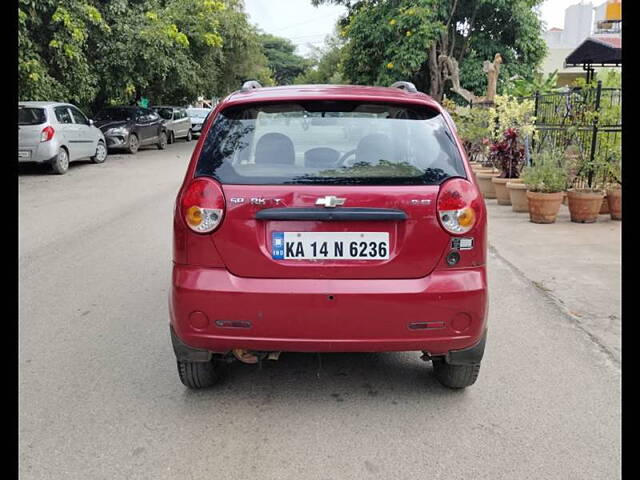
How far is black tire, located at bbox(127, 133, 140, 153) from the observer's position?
21.0 meters

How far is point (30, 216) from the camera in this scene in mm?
9695

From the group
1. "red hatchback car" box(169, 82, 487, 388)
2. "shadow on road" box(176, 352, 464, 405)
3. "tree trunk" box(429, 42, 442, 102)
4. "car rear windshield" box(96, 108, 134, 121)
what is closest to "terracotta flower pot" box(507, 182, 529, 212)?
"shadow on road" box(176, 352, 464, 405)

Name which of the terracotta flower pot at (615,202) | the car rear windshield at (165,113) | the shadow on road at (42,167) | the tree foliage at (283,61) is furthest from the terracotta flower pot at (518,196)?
the tree foliage at (283,61)

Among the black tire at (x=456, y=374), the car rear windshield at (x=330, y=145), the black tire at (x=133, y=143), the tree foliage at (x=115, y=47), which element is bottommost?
the black tire at (x=456, y=374)

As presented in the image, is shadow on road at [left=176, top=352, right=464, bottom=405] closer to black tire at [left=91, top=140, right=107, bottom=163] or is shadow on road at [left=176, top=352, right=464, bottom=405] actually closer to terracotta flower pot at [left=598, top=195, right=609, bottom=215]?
terracotta flower pot at [left=598, top=195, right=609, bottom=215]

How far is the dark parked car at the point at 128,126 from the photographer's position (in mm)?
20438

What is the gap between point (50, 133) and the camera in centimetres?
1444

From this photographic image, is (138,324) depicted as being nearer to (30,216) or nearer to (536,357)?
(536,357)

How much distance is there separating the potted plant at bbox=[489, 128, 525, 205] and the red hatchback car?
7639 millimetres

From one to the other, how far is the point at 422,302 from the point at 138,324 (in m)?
2.59

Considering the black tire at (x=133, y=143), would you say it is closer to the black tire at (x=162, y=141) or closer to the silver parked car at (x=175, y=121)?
the black tire at (x=162, y=141)

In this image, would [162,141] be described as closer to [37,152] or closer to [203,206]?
[37,152]

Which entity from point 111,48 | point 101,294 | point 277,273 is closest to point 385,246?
point 277,273

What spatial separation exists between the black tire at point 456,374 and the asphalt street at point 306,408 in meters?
0.08
